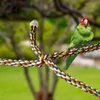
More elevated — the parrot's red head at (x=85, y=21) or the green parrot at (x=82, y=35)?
the parrot's red head at (x=85, y=21)

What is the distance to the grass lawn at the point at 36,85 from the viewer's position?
34.6 feet

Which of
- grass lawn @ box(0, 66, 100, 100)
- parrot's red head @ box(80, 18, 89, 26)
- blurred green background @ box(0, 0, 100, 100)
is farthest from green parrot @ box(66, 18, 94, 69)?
grass lawn @ box(0, 66, 100, 100)

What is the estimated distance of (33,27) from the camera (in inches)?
48.6

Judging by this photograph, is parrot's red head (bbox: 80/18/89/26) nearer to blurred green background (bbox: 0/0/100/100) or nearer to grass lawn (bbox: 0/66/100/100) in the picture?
blurred green background (bbox: 0/0/100/100)

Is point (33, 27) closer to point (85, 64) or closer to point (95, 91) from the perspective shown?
point (95, 91)

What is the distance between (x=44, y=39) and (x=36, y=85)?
→ 52.6 inches

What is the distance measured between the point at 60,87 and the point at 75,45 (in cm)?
1113

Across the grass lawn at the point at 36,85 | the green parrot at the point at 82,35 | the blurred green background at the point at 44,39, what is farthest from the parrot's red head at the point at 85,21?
the grass lawn at the point at 36,85

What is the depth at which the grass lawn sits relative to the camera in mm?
10531

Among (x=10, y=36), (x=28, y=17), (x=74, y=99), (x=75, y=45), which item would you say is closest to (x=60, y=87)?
(x=74, y=99)

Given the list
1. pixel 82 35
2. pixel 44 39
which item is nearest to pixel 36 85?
pixel 44 39

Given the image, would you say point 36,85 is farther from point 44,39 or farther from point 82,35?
point 82,35

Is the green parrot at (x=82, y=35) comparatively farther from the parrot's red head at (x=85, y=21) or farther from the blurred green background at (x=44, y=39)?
the blurred green background at (x=44, y=39)

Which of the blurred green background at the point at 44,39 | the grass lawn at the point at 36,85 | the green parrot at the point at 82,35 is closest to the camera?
the green parrot at the point at 82,35
